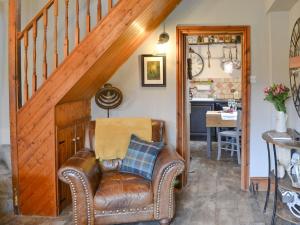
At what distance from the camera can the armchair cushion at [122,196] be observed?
2.94 metres

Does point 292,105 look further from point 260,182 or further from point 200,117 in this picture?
point 200,117

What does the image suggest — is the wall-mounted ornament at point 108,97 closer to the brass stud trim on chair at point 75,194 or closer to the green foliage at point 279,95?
the brass stud trim on chair at point 75,194

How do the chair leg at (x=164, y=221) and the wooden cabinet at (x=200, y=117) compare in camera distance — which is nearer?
the chair leg at (x=164, y=221)

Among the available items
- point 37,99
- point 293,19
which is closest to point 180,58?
point 293,19

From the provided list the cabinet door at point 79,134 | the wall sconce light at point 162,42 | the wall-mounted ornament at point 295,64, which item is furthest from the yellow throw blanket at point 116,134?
the wall-mounted ornament at point 295,64

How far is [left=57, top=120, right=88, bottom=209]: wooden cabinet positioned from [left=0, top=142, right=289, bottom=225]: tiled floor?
17 centimetres

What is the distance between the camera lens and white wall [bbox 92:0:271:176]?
13.5ft

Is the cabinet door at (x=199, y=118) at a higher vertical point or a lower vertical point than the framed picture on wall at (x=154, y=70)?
lower

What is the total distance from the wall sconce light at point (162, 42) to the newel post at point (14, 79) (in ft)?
5.34

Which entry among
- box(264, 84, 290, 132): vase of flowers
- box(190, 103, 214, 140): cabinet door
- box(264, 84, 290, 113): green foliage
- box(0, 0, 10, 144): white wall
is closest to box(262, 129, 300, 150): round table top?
box(264, 84, 290, 132): vase of flowers

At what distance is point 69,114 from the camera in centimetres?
374

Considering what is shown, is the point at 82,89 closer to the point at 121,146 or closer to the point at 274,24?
the point at 121,146

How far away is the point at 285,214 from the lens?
3.17 meters

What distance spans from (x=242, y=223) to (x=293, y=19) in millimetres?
2274
